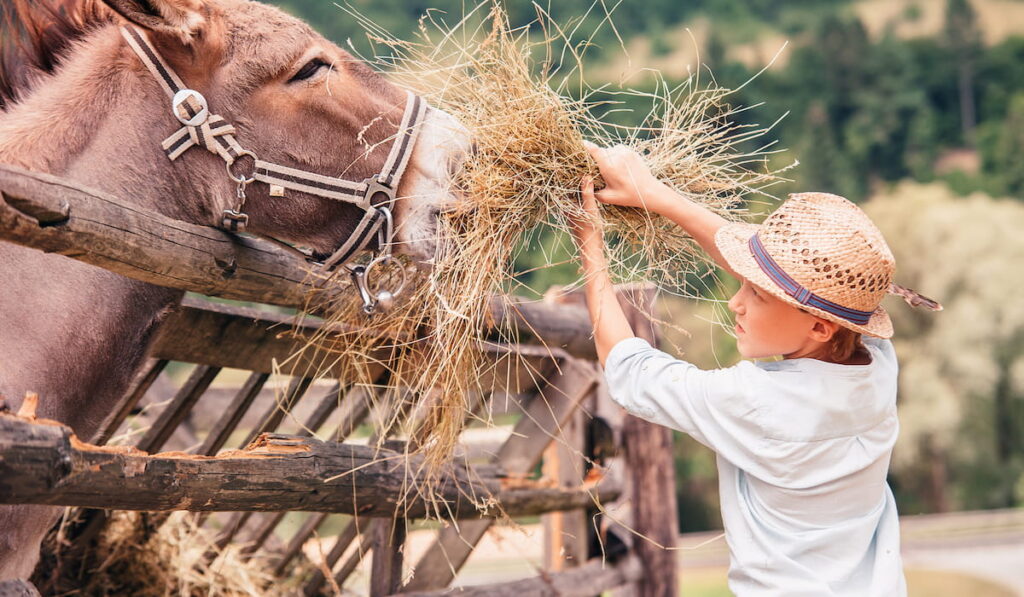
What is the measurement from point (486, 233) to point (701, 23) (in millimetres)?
86442

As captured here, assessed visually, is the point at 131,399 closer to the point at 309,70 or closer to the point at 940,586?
the point at 309,70

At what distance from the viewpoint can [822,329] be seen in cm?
192

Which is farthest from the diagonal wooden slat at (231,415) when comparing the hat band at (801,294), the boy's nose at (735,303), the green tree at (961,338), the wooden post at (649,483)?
the green tree at (961,338)

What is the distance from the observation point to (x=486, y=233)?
2.27m

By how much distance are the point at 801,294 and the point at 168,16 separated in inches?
63.5

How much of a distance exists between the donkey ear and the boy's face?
146cm

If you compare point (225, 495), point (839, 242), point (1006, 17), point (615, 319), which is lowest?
point (225, 495)

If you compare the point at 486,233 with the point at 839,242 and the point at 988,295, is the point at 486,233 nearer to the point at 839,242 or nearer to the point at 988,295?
the point at 839,242

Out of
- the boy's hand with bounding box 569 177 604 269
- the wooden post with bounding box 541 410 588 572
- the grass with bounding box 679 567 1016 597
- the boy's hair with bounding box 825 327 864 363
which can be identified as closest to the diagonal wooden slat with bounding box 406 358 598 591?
the wooden post with bounding box 541 410 588 572

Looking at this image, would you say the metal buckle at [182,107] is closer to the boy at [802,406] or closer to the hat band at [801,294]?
the boy at [802,406]

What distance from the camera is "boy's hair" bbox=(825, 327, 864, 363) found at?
196cm

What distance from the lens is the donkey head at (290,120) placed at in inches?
88.9

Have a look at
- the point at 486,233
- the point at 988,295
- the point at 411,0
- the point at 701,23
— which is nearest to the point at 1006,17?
the point at 701,23

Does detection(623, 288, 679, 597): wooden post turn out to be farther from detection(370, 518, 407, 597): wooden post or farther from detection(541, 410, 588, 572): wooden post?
detection(370, 518, 407, 597): wooden post
